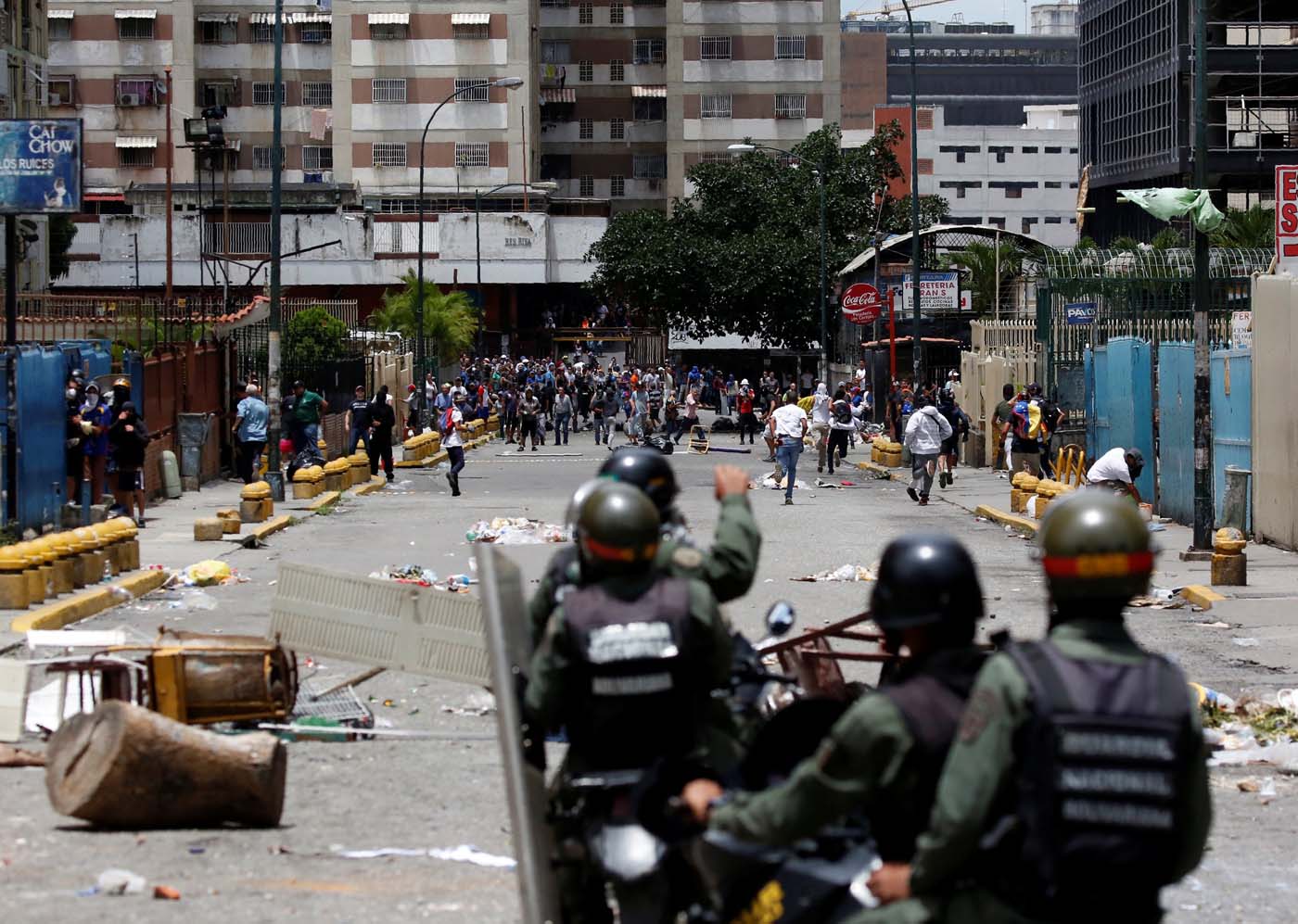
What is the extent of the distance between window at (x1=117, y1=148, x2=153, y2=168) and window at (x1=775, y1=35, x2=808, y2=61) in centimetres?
2935

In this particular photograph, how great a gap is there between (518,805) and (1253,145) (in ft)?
211

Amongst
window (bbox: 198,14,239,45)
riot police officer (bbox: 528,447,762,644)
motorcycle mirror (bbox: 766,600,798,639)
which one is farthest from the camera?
window (bbox: 198,14,239,45)

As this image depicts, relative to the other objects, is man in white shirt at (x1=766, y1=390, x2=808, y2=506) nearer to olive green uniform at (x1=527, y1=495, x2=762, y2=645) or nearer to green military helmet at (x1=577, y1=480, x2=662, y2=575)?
olive green uniform at (x1=527, y1=495, x2=762, y2=645)

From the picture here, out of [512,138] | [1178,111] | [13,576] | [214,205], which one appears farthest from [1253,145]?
[13,576]

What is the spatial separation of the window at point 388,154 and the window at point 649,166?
14858 millimetres

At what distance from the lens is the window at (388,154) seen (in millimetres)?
89688

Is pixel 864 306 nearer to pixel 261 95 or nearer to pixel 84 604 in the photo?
pixel 84 604

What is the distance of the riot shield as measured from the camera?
5.25 metres

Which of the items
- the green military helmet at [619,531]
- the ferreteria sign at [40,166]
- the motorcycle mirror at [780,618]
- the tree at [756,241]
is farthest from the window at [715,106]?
the green military helmet at [619,531]

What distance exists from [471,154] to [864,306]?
42.7 metres

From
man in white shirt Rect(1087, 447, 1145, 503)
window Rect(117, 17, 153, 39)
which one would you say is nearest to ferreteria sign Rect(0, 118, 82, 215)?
man in white shirt Rect(1087, 447, 1145, 503)

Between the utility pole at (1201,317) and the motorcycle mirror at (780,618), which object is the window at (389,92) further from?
the motorcycle mirror at (780,618)

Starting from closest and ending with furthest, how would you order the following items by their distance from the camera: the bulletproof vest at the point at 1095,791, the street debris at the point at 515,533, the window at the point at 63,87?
the bulletproof vest at the point at 1095,791 < the street debris at the point at 515,533 < the window at the point at 63,87

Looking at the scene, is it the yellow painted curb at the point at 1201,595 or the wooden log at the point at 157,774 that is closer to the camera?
the wooden log at the point at 157,774
